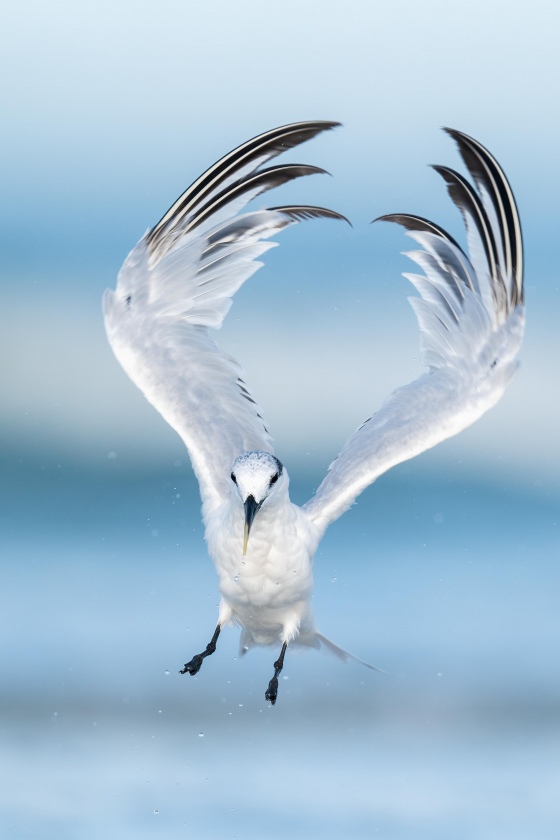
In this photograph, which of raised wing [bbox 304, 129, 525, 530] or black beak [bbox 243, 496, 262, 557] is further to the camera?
raised wing [bbox 304, 129, 525, 530]

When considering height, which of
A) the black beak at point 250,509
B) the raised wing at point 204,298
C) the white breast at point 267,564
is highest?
the raised wing at point 204,298

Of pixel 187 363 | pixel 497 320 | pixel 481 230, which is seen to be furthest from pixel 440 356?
pixel 187 363

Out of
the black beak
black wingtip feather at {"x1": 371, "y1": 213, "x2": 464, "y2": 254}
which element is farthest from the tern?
the black beak

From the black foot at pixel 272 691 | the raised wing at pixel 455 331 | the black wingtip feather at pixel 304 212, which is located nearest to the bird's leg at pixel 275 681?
the black foot at pixel 272 691

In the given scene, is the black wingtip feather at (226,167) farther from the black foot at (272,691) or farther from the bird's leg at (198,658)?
the black foot at (272,691)

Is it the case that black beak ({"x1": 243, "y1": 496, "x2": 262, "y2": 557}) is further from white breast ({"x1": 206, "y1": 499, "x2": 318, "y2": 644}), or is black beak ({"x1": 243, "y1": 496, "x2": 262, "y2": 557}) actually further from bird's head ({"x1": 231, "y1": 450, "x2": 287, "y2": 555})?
white breast ({"x1": 206, "y1": 499, "x2": 318, "y2": 644})

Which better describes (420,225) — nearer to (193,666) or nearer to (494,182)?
(494,182)

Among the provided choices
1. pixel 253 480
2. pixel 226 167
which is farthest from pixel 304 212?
pixel 253 480

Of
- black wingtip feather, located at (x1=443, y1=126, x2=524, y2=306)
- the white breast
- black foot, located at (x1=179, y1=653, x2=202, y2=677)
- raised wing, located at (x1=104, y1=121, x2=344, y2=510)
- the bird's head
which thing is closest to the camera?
the bird's head
